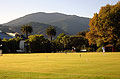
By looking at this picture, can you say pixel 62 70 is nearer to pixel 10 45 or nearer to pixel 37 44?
pixel 37 44

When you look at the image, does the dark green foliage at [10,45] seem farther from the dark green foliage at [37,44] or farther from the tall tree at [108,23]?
the tall tree at [108,23]

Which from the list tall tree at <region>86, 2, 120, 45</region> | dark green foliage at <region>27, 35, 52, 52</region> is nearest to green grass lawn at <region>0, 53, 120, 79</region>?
tall tree at <region>86, 2, 120, 45</region>

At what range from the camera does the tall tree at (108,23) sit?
76.7 metres

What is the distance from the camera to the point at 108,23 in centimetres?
7744

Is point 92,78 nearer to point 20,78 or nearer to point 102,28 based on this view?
point 20,78

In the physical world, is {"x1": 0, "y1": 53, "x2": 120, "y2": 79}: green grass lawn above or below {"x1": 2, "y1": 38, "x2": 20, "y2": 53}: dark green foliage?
below

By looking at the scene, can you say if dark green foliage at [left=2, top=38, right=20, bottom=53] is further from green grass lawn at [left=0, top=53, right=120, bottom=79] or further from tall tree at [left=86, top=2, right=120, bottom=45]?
green grass lawn at [left=0, top=53, right=120, bottom=79]

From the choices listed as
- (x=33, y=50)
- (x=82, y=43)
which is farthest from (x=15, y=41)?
(x=82, y=43)

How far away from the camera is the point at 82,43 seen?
142 m

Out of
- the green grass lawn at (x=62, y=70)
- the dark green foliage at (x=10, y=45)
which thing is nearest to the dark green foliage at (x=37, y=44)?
the dark green foliage at (x=10, y=45)

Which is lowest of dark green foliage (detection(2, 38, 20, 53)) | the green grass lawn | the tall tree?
the green grass lawn

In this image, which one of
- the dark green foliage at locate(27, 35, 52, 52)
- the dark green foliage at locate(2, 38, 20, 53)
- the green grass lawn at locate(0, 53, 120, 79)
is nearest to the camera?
the green grass lawn at locate(0, 53, 120, 79)

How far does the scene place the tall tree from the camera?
252ft

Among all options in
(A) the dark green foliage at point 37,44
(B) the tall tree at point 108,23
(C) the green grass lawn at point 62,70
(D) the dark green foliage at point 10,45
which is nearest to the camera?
(C) the green grass lawn at point 62,70
